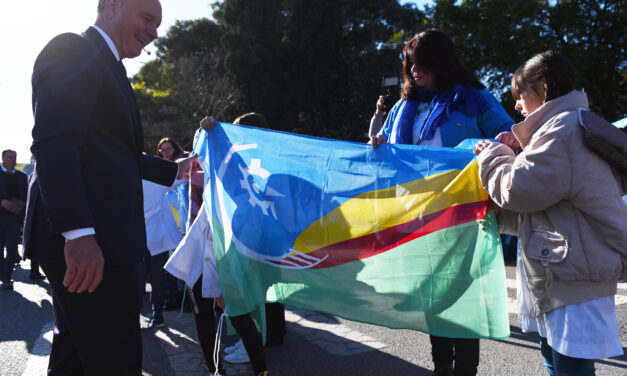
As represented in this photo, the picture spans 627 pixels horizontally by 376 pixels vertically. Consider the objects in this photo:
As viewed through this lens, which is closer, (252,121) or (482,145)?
(482,145)

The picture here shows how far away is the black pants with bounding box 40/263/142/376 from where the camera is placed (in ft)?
5.96

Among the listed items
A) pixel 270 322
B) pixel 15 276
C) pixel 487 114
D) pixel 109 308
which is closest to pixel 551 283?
pixel 487 114

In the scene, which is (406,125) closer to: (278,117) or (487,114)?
(487,114)

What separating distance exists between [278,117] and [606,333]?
26555 millimetres

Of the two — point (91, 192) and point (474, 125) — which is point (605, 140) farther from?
point (91, 192)

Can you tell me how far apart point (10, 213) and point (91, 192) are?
789 centimetres

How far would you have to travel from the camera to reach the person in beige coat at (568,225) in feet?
6.13

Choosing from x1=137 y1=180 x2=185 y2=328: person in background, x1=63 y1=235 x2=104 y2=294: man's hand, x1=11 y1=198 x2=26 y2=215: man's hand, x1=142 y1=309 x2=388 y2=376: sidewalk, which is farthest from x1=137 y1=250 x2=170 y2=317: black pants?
x1=11 y1=198 x2=26 y2=215: man's hand

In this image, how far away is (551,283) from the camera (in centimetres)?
194

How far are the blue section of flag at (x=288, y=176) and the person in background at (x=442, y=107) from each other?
0.66 feet

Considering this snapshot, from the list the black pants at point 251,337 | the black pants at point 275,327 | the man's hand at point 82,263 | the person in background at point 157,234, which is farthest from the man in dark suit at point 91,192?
the person in background at point 157,234

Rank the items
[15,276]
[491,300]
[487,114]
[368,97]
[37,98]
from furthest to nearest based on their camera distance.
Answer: [368,97]
[15,276]
[487,114]
[491,300]
[37,98]

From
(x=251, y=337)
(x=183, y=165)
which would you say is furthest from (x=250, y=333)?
(x=183, y=165)

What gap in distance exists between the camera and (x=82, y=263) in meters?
1.68
